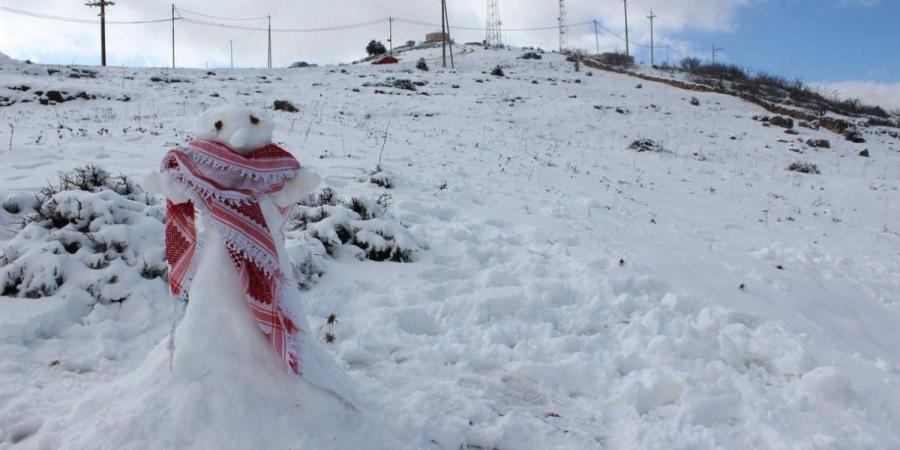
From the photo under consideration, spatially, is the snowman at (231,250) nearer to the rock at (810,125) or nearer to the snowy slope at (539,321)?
the snowy slope at (539,321)

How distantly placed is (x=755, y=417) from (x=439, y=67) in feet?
120

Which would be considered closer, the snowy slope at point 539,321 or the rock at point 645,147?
the snowy slope at point 539,321

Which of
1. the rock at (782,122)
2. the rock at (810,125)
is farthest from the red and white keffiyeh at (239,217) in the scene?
the rock at (810,125)

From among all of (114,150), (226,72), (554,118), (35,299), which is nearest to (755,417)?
(35,299)

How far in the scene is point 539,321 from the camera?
4.17m

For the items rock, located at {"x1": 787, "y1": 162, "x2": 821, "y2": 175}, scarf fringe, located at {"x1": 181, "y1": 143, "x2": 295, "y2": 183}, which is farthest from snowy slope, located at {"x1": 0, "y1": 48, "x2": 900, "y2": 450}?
rock, located at {"x1": 787, "y1": 162, "x2": 821, "y2": 175}

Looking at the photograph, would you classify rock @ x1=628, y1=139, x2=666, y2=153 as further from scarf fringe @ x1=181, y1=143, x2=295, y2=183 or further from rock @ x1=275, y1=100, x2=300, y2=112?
scarf fringe @ x1=181, y1=143, x2=295, y2=183

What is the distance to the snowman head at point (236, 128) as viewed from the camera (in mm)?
2492

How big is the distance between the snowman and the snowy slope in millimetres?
205

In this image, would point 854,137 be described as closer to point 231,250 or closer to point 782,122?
point 782,122

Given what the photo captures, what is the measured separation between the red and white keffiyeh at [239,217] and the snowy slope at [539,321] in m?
0.38

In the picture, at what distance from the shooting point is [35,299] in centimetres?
371

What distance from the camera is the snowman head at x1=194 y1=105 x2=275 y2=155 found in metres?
2.49

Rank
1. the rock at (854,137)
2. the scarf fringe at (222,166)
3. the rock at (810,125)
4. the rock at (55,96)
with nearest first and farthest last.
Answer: the scarf fringe at (222,166), the rock at (55,96), the rock at (854,137), the rock at (810,125)
